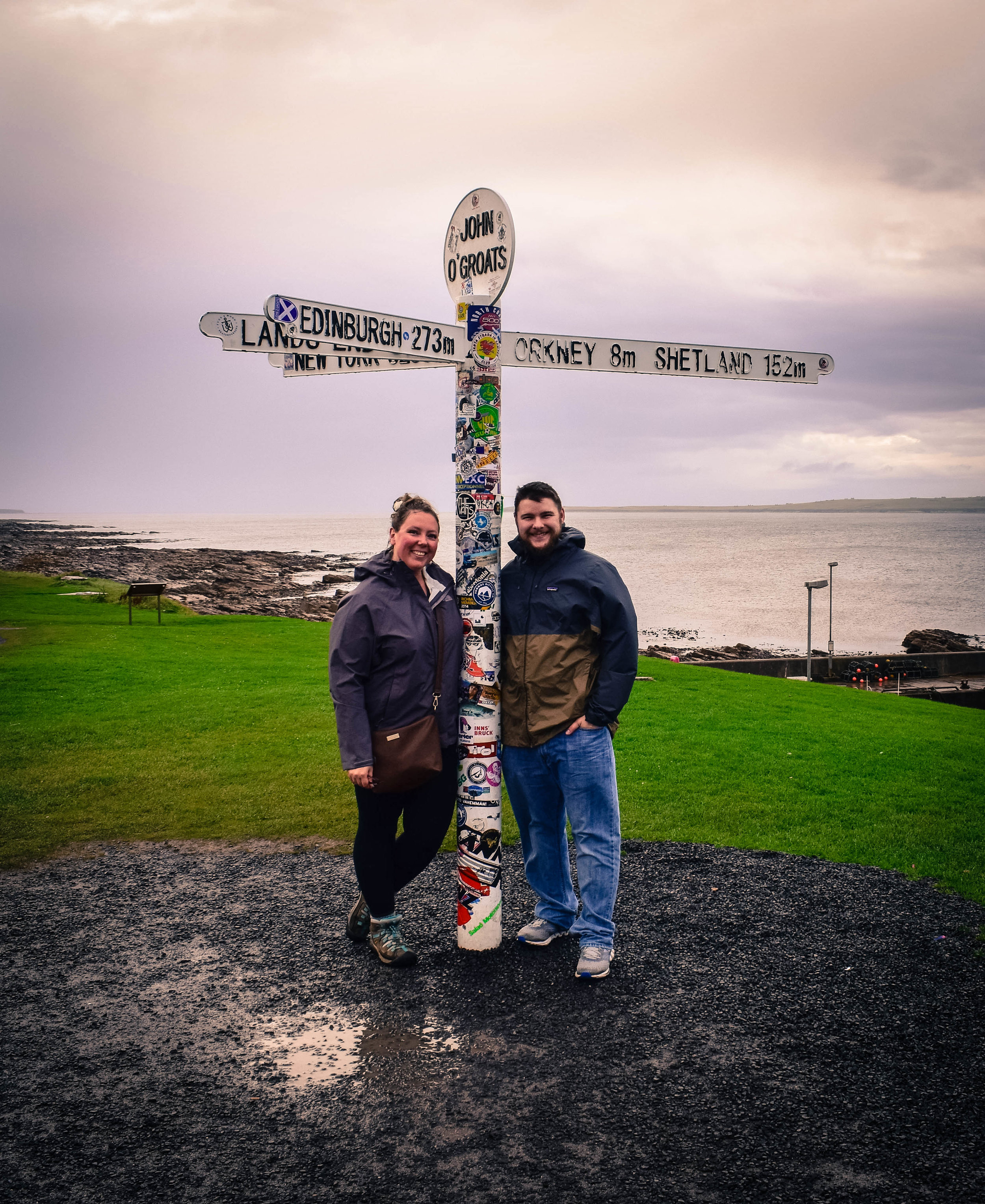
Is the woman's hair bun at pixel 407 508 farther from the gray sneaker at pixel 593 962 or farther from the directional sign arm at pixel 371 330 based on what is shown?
the gray sneaker at pixel 593 962

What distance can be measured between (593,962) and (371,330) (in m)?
3.12

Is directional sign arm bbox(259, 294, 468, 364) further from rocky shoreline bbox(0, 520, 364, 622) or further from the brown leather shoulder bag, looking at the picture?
rocky shoreline bbox(0, 520, 364, 622)

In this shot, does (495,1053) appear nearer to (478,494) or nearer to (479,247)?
(478,494)

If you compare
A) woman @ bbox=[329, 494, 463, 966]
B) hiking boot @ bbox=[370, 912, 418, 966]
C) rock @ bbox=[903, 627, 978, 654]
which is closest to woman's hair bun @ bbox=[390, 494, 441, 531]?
woman @ bbox=[329, 494, 463, 966]

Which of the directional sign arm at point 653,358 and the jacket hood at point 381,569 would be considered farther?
the directional sign arm at point 653,358

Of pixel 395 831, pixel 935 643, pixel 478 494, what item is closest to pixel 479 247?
pixel 478 494

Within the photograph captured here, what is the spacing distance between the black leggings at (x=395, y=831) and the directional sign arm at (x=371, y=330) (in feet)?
6.37

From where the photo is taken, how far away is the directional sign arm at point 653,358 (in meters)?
4.41

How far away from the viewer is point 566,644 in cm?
406

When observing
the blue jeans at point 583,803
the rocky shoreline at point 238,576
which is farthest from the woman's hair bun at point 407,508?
the rocky shoreline at point 238,576

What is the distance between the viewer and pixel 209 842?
242 inches

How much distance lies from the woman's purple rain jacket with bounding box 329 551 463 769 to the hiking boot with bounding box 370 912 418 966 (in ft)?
2.85

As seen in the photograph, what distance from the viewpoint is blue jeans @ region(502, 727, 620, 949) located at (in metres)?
4.07

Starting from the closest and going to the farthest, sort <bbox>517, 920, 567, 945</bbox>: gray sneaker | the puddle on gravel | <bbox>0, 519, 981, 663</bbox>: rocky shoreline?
1. the puddle on gravel
2. <bbox>517, 920, 567, 945</bbox>: gray sneaker
3. <bbox>0, 519, 981, 663</bbox>: rocky shoreline
